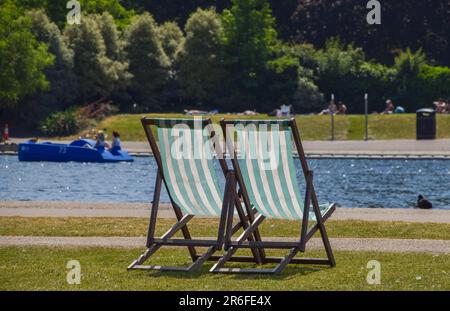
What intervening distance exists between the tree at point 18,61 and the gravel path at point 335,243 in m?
38.8

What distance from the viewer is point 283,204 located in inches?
546

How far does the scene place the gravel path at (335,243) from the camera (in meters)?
15.6

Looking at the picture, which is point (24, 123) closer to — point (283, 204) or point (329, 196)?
point (329, 196)

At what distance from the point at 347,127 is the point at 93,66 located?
1307cm

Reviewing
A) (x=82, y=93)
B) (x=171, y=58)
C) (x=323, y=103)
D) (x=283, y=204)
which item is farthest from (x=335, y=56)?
(x=283, y=204)

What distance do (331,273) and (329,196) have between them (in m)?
19.4

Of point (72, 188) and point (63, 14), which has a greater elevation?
point (63, 14)

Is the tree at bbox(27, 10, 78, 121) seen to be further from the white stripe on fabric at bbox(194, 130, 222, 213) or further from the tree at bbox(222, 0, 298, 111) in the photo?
the white stripe on fabric at bbox(194, 130, 222, 213)

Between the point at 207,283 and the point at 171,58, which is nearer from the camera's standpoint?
the point at 207,283

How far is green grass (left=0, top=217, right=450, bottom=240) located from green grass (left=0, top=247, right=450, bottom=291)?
6.47ft

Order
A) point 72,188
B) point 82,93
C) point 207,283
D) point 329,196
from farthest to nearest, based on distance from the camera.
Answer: point 82,93, point 72,188, point 329,196, point 207,283

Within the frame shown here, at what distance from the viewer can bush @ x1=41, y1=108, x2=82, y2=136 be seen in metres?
56.7

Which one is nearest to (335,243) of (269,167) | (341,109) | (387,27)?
(269,167)

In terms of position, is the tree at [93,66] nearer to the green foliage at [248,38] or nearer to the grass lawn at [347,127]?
the grass lawn at [347,127]
